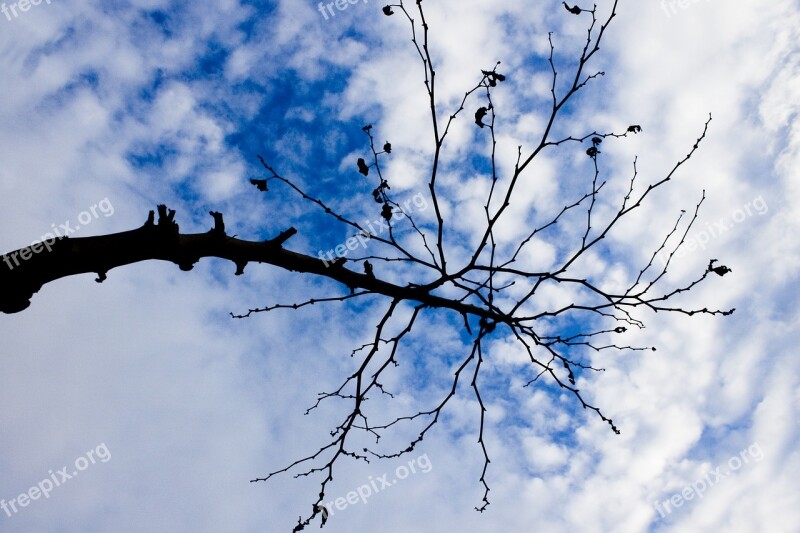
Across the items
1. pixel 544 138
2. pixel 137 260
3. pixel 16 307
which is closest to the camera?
pixel 16 307

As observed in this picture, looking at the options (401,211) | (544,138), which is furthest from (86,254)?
(544,138)

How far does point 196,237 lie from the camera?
2811 millimetres

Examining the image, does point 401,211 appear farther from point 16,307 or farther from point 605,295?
point 16,307

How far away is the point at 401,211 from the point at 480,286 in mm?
850

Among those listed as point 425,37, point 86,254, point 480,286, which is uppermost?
point 425,37

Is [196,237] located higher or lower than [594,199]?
higher

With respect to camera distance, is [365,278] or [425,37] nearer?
[425,37]

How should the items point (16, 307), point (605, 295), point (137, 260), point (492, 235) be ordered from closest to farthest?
point (16, 307) → point (137, 260) → point (492, 235) → point (605, 295)

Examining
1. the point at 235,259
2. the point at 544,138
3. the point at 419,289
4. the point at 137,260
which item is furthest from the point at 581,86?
the point at 137,260

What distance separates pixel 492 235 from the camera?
3.18m

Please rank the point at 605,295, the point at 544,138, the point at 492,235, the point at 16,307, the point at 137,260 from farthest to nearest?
the point at 605,295 → the point at 492,235 → the point at 544,138 → the point at 137,260 → the point at 16,307

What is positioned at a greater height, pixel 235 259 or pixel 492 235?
pixel 235 259

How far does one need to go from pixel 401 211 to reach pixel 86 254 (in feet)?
6.75

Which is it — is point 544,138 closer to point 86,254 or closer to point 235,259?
point 235,259
